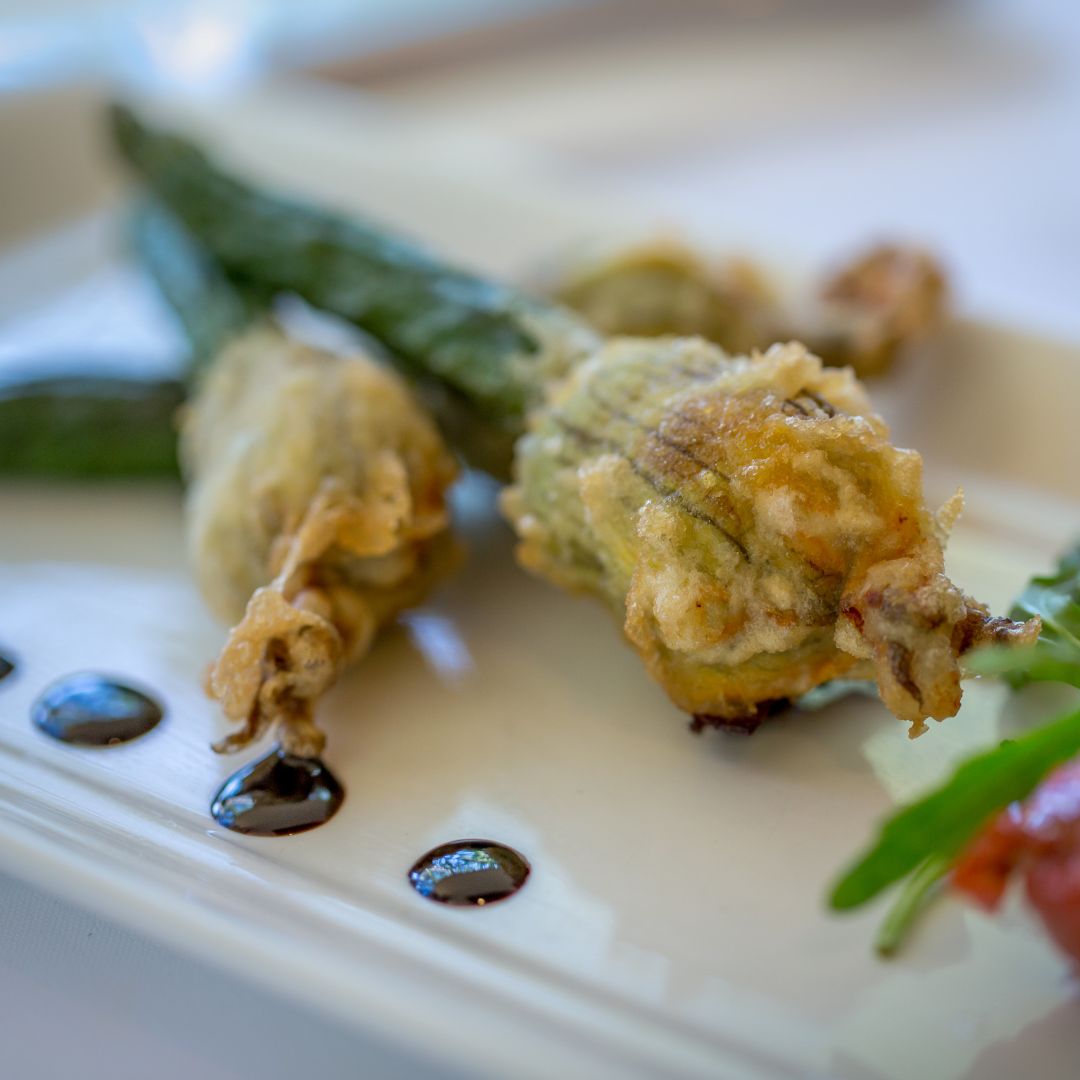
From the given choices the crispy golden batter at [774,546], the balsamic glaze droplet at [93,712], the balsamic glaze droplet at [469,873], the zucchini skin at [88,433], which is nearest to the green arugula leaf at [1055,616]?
the crispy golden batter at [774,546]

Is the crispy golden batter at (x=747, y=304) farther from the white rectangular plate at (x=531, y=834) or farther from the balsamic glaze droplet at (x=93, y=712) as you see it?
the balsamic glaze droplet at (x=93, y=712)

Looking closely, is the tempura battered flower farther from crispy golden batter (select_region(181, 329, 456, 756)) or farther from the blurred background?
the blurred background

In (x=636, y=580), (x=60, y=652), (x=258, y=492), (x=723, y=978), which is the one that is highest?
(x=636, y=580)

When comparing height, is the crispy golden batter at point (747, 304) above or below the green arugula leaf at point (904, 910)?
above

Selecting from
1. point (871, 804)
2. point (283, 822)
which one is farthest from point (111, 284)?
point (871, 804)

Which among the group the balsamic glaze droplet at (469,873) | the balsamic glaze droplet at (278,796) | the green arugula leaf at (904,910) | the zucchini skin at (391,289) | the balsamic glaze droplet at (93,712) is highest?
the zucchini skin at (391,289)

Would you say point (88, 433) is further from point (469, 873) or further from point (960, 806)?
point (960, 806)

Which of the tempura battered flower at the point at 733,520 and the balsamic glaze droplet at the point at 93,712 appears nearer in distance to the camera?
the tempura battered flower at the point at 733,520

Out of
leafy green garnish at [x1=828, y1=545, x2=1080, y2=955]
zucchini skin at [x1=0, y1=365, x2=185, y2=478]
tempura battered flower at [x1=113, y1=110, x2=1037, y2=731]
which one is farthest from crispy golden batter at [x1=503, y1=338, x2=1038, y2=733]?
zucchini skin at [x1=0, y1=365, x2=185, y2=478]

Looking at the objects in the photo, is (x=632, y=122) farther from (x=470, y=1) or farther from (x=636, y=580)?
(x=636, y=580)
